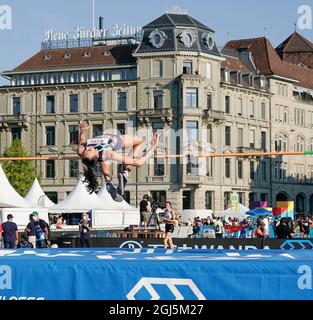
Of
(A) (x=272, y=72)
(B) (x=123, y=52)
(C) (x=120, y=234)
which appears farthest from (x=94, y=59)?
(C) (x=120, y=234)

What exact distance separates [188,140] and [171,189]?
4.82m

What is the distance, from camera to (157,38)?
297 ft

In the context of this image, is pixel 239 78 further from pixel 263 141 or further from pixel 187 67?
pixel 187 67

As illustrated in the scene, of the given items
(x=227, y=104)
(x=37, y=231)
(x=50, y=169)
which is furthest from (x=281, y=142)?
(x=37, y=231)

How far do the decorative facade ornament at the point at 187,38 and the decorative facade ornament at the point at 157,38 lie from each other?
1.47 metres

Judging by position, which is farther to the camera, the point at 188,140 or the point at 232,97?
the point at 232,97

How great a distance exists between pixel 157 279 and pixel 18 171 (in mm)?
70739

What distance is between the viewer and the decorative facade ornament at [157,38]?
294 ft

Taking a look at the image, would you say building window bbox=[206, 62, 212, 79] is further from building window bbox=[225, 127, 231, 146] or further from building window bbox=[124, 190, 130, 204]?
building window bbox=[124, 190, 130, 204]

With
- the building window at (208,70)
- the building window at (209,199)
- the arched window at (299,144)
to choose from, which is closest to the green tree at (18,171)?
the building window at (209,199)

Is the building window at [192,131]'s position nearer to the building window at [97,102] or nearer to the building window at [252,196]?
the building window at [97,102]
